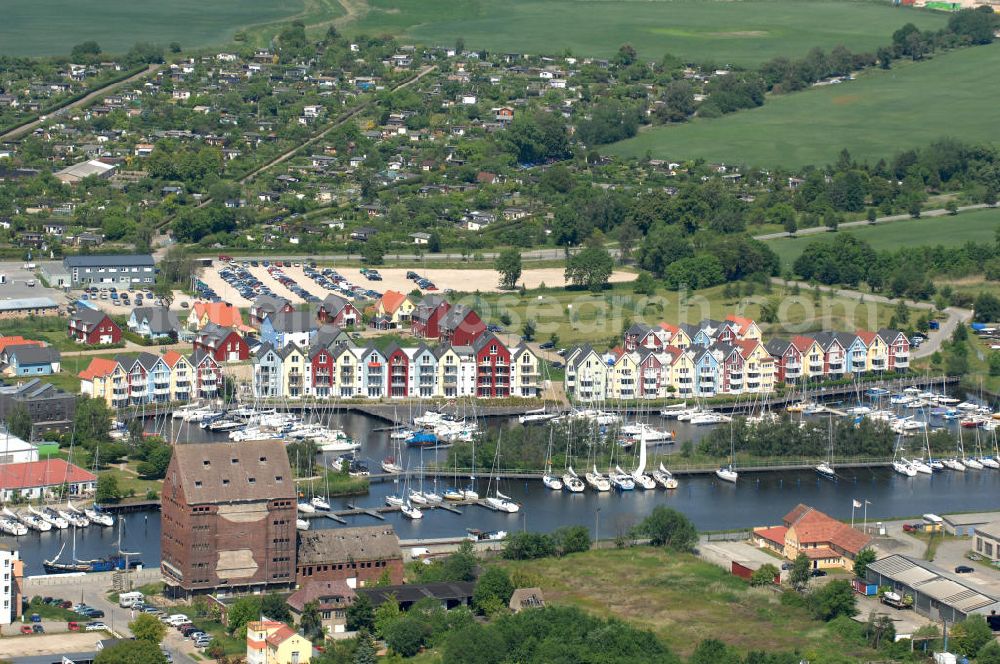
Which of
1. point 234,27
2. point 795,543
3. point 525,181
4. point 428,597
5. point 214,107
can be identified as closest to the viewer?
point 428,597

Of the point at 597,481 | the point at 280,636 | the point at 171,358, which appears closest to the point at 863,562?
the point at 597,481

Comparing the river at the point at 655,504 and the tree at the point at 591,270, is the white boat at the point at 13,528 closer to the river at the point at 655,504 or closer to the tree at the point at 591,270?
the river at the point at 655,504

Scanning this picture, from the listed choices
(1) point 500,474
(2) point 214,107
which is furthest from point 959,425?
(2) point 214,107

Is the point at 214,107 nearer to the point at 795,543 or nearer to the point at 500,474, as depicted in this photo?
the point at 500,474

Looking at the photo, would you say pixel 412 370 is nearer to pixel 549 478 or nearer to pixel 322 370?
pixel 322 370

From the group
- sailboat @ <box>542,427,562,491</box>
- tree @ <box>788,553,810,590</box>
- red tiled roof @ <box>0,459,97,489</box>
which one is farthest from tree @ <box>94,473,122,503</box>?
tree @ <box>788,553,810,590</box>

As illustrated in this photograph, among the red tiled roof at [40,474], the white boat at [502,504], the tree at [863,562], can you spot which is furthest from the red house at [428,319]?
the tree at [863,562]
